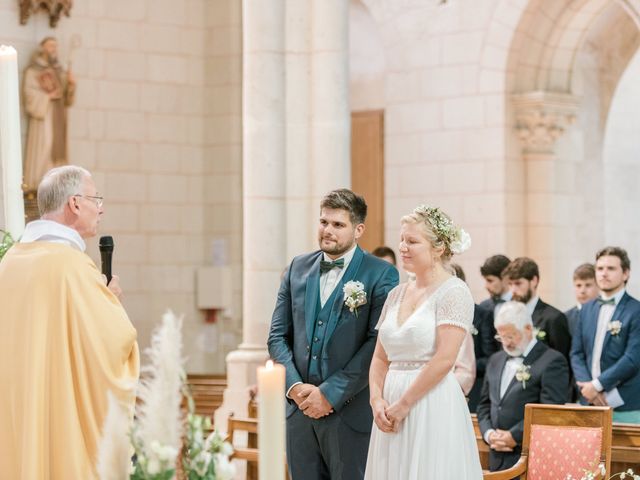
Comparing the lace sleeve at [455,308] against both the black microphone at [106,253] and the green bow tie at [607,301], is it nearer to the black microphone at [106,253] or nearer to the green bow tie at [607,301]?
the black microphone at [106,253]

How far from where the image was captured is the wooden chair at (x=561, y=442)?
570 centimetres

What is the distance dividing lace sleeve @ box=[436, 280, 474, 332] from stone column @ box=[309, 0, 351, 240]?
3.71 m

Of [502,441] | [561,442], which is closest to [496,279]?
[502,441]

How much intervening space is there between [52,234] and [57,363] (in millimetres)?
444

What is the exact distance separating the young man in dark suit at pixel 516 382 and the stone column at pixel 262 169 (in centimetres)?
248

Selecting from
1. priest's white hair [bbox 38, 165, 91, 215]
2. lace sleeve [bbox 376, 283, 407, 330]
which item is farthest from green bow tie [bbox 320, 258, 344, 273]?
priest's white hair [bbox 38, 165, 91, 215]

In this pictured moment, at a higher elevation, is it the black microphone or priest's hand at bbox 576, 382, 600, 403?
the black microphone

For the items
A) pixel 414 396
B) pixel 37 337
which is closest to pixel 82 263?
pixel 37 337

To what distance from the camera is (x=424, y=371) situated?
4.83m

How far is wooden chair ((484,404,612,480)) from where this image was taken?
18.7ft

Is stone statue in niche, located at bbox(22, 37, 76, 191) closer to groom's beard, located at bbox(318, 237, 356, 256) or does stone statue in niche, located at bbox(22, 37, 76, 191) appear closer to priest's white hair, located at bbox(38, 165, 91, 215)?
groom's beard, located at bbox(318, 237, 356, 256)

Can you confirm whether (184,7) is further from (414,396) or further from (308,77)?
(414,396)

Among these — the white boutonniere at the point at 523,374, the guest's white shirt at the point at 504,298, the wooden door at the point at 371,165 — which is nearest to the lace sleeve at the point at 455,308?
the white boutonniere at the point at 523,374

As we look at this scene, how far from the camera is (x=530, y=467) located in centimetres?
588
